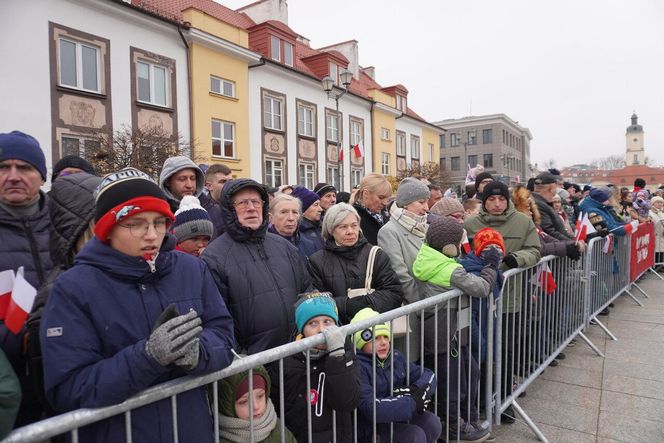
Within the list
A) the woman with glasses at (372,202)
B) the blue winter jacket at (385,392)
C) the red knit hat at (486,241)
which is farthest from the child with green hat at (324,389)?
the woman with glasses at (372,202)

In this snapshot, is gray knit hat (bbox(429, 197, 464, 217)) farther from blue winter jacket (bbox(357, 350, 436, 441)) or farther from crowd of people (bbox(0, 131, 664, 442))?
blue winter jacket (bbox(357, 350, 436, 441))

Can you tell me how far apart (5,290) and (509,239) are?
397cm

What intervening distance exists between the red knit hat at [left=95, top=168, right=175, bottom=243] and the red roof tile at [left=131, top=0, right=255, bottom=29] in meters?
17.6

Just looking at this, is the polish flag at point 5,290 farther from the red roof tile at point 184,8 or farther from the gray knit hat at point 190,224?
the red roof tile at point 184,8

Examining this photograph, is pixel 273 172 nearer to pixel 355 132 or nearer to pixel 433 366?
pixel 355 132

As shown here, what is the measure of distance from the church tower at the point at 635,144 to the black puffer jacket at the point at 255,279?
5310 inches

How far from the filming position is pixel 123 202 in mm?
1701

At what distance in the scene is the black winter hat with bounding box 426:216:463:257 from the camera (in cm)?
326

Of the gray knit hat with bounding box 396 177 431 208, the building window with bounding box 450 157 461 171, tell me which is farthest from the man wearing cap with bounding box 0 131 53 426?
the building window with bounding box 450 157 461 171

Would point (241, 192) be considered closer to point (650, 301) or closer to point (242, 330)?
point (242, 330)

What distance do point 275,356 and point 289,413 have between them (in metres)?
0.60

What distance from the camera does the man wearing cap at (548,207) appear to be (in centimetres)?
538

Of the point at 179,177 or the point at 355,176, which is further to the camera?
the point at 355,176

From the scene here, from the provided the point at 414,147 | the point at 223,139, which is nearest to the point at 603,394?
the point at 223,139
